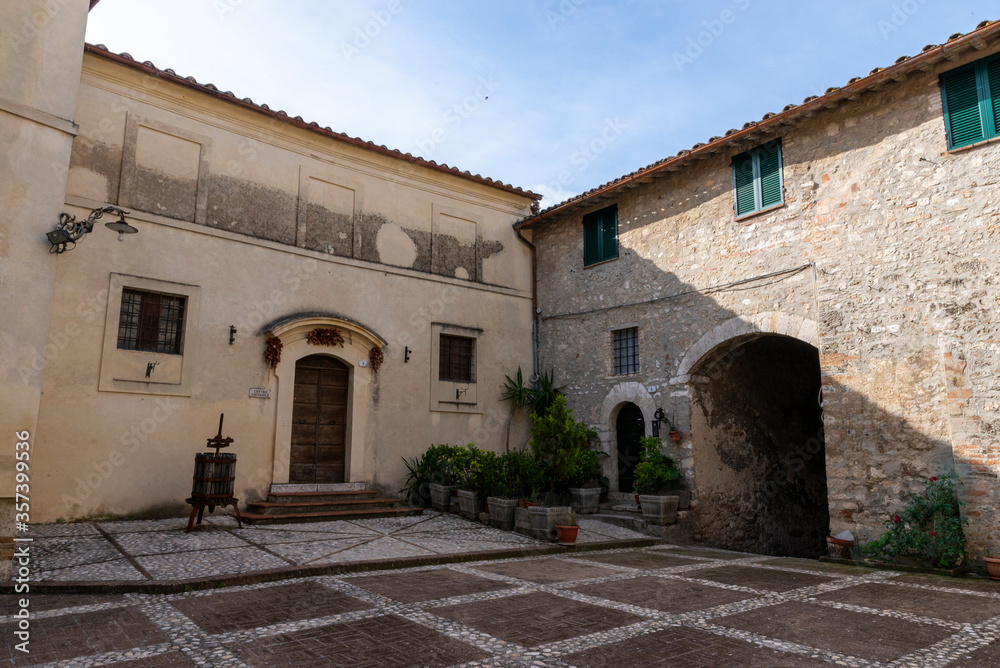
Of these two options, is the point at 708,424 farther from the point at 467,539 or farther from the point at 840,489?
the point at 467,539

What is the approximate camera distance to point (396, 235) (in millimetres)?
12898

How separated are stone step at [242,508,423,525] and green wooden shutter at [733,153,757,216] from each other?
7.53 m

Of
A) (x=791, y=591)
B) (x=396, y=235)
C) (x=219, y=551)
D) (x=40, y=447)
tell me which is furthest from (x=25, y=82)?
(x=791, y=591)

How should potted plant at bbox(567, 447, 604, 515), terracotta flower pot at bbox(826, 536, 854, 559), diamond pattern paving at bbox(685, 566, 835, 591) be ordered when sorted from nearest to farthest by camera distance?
diamond pattern paving at bbox(685, 566, 835, 591) → terracotta flower pot at bbox(826, 536, 854, 559) → potted plant at bbox(567, 447, 604, 515)

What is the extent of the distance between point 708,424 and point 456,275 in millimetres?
5850

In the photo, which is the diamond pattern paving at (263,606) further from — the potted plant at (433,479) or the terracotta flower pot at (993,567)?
the terracotta flower pot at (993,567)

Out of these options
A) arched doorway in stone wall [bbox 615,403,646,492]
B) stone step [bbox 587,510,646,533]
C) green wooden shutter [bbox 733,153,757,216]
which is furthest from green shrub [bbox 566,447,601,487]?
green wooden shutter [bbox 733,153,757,216]

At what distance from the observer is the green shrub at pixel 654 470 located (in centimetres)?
1102

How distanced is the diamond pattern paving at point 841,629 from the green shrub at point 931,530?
10.1 feet

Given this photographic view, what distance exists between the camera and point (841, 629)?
5.14 metres

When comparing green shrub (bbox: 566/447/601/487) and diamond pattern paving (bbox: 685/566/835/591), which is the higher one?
green shrub (bbox: 566/447/601/487)

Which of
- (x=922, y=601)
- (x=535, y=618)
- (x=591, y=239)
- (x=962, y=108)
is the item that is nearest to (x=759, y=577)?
(x=922, y=601)

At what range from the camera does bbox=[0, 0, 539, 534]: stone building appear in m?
7.02

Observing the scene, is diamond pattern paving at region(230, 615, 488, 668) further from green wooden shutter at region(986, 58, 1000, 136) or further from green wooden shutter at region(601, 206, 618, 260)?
green wooden shutter at region(601, 206, 618, 260)
